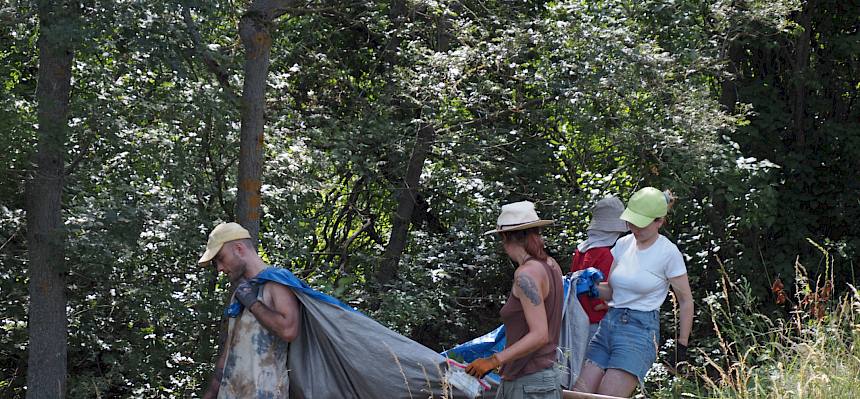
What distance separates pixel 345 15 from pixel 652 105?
3.23 meters

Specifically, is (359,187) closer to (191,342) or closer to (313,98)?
(313,98)

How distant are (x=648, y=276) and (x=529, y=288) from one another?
1.09 m

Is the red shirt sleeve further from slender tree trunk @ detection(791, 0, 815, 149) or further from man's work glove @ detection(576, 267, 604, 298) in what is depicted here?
slender tree trunk @ detection(791, 0, 815, 149)

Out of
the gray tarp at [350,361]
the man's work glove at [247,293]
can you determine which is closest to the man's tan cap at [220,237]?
the man's work glove at [247,293]

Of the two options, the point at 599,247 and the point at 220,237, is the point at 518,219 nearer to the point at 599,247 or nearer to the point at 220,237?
the point at 599,247

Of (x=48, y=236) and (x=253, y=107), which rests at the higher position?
(x=253, y=107)

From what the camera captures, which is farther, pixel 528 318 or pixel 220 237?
pixel 220 237

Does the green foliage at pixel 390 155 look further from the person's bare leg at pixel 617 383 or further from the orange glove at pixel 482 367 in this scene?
the orange glove at pixel 482 367

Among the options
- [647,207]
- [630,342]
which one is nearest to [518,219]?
[647,207]

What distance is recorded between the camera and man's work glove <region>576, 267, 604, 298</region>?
16.0 ft

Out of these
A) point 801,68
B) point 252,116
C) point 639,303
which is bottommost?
point 639,303

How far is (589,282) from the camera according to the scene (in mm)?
4895

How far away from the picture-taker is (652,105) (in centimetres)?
883

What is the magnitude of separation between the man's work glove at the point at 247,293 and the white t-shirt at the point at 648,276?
5.58 feet
